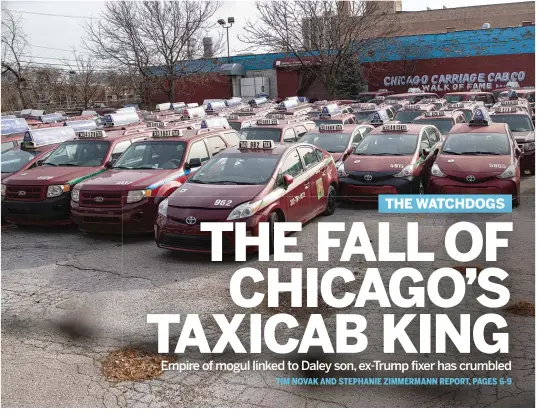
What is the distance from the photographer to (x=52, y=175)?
403 inches

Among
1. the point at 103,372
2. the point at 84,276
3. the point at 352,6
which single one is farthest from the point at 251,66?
the point at 103,372

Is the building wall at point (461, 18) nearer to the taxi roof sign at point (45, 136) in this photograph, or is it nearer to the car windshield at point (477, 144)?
the car windshield at point (477, 144)

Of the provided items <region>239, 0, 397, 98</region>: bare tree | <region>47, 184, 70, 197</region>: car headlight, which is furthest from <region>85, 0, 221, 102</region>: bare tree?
<region>47, 184, 70, 197</region>: car headlight

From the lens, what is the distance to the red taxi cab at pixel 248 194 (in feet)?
24.8

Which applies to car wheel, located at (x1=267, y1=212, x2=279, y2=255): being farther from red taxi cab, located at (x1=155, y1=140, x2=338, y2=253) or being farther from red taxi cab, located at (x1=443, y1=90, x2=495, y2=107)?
red taxi cab, located at (x1=443, y1=90, x2=495, y2=107)

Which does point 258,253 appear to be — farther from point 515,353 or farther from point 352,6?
point 352,6

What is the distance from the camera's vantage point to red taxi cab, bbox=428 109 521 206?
9.27 meters

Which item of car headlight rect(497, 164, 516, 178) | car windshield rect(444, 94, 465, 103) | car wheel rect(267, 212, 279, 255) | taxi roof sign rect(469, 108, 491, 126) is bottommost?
car wheel rect(267, 212, 279, 255)

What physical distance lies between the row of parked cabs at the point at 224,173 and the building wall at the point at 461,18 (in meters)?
45.0

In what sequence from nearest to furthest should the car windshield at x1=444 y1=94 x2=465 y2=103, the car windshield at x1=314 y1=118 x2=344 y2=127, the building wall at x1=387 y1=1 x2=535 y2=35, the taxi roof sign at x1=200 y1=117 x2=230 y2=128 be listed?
the taxi roof sign at x1=200 y1=117 x2=230 y2=128
the car windshield at x1=314 y1=118 x2=344 y2=127
the car windshield at x1=444 y1=94 x2=465 y2=103
the building wall at x1=387 y1=1 x2=535 y2=35

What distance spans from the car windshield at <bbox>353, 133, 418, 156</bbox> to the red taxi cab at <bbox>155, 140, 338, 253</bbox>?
165 centimetres

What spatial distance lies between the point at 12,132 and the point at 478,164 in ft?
34.0

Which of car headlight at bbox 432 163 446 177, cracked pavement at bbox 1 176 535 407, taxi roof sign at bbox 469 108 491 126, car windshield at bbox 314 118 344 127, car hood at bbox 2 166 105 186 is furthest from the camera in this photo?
car windshield at bbox 314 118 344 127

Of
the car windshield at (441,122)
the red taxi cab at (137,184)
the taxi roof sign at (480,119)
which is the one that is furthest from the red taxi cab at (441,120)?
the red taxi cab at (137,184)
